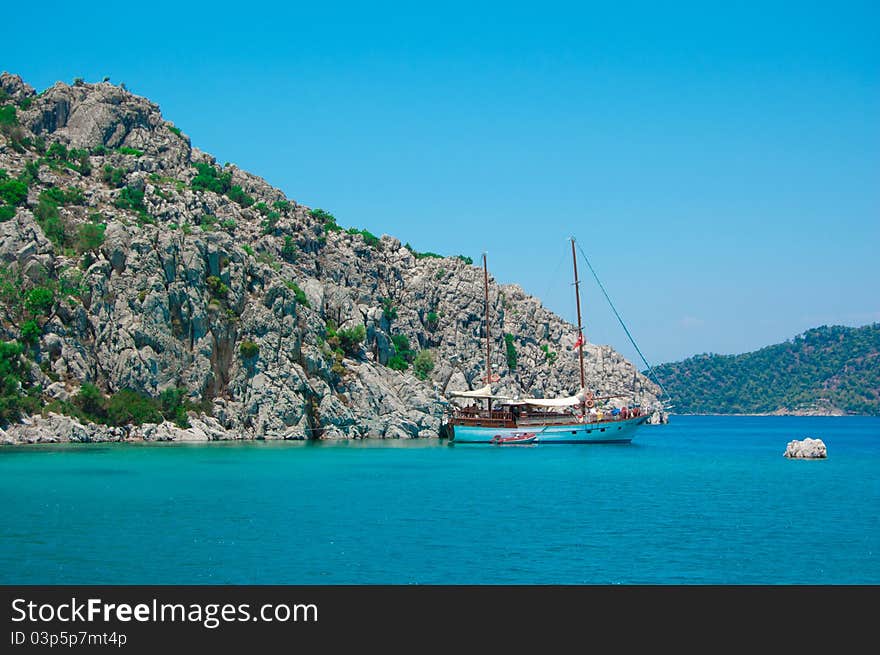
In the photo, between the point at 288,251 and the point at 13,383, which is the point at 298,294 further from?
the point at 13,383

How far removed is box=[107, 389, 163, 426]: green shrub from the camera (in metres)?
95.0

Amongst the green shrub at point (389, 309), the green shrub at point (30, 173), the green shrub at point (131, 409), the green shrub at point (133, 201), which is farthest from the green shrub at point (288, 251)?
the green shrub at point (131, 409)

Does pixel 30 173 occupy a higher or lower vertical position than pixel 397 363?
higher

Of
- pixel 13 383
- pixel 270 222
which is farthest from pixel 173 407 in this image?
pixel 270 222

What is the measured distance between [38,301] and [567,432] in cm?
6273

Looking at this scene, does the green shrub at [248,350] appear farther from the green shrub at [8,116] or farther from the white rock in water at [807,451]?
the white rock in water at [807,451]

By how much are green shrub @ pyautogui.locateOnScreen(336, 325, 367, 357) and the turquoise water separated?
158 feet

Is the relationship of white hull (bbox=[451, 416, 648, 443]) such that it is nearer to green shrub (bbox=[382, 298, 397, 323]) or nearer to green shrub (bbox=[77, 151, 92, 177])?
green shrub (bbox=[382, 298, 397, 323])

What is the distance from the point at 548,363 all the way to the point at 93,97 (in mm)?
89237

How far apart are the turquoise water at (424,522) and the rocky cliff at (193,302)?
24490 mm

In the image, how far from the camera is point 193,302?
104 metres

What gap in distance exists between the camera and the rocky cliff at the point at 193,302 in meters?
96.8
